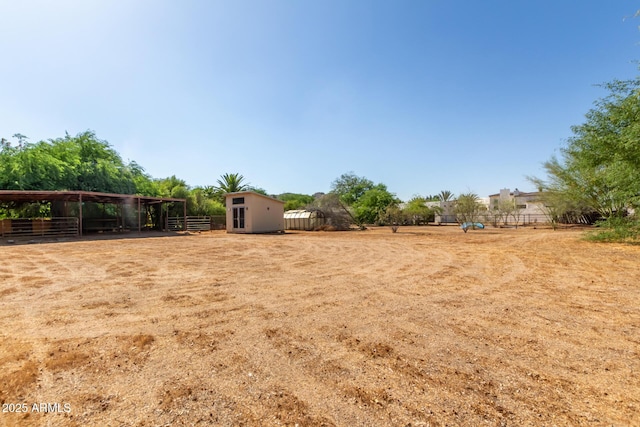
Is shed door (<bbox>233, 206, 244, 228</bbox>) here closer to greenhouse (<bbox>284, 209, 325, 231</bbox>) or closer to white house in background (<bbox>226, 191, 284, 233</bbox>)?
white house in background (<bbox>226, 191, 284, 233</bbox>)

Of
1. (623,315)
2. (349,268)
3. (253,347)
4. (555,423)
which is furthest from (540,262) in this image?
(253,347)

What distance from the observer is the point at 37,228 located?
16797mm

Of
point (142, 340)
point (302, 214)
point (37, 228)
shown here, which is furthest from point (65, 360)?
point (302, 214)

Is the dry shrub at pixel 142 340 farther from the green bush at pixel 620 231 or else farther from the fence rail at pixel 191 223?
the fence rail at pixel 191 223

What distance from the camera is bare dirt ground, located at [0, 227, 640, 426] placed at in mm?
1960

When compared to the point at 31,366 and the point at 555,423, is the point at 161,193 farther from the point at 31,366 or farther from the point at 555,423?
the point at 555,423

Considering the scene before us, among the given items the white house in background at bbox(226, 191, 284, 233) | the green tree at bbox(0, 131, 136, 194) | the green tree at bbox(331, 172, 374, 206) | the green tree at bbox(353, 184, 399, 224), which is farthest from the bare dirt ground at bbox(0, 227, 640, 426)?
the green tree at bbox(331, 172, 374, 206)

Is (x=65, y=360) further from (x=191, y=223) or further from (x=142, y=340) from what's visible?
(x=191, y=223)

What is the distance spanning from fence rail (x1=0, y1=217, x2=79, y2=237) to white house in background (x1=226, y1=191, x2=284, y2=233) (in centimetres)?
921

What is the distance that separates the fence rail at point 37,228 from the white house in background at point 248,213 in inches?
362

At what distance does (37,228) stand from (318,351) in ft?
70.1

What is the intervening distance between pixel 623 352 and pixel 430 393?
217 centimetres

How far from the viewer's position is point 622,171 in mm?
9891

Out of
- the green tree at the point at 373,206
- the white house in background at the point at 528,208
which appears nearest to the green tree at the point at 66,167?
the green tree at the point at 373,206
